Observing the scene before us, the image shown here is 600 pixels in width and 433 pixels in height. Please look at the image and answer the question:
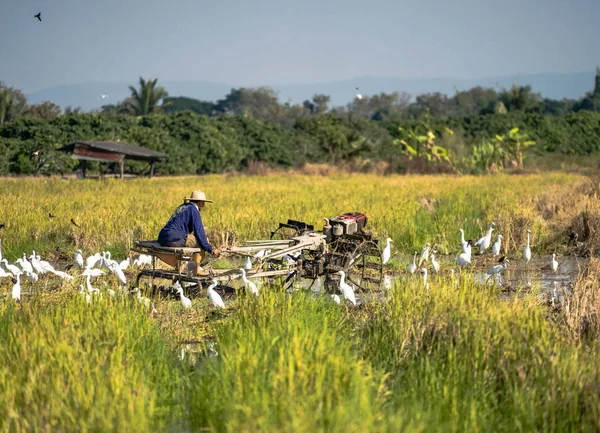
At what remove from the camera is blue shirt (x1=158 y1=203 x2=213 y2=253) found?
706cm

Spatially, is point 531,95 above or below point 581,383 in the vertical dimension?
above

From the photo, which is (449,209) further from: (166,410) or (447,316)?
(166,410)

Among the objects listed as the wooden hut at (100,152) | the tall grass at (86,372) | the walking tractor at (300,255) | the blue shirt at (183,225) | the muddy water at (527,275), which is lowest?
the muddy water at (527,275)

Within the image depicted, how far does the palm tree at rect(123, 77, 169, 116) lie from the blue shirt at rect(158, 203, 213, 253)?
37.6 metres

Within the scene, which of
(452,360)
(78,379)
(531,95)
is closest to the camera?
(78,379)

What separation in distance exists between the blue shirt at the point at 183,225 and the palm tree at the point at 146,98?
3763cm

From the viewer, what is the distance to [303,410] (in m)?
3.36

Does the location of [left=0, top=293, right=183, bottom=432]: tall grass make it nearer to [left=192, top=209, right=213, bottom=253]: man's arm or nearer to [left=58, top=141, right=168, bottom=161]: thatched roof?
[left=192, top=209, right=213, bottom=253]: man's arm

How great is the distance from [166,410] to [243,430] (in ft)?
3.01

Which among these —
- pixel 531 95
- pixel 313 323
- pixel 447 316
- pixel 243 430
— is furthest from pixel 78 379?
pixel 531 95

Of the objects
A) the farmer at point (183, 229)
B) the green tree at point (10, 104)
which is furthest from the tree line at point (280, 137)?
A: the farmer at point (183, 229)

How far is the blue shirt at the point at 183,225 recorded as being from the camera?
23.2ft

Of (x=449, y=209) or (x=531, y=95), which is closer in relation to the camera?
(x=449, y=209)

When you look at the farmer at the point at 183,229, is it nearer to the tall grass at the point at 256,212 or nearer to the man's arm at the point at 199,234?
the man's arm at the point at 199,234
